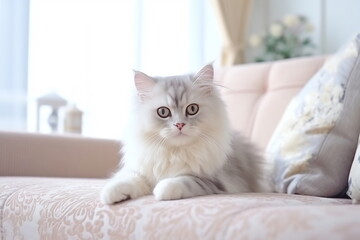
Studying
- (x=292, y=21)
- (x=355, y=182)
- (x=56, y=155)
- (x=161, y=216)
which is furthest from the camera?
(x=292, y=21)

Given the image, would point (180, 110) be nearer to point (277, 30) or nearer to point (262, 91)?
point (262, 91)

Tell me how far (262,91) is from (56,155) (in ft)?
3.17

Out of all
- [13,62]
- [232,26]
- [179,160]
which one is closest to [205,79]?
[179,160]

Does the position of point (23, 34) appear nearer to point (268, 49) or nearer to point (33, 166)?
point (33, 166)

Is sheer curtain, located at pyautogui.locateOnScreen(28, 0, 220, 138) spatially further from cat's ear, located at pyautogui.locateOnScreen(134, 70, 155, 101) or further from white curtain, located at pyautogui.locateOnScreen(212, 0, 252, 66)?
cat's ear, located at pyautogui.locateOnScreen(134, 70, 155, 101)

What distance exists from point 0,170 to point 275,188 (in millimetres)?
1011

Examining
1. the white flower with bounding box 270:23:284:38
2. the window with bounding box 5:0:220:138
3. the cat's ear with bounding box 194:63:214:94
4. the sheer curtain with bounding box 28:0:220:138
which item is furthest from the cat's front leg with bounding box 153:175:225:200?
the white flower with bounding box 270:23:284:38

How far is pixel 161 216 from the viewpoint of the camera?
86cm

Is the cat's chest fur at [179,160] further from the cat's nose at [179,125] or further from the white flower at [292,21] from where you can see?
the white flower at [292,21]

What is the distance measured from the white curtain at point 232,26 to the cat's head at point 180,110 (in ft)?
6.25

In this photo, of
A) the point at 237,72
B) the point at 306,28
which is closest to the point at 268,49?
the point at 306,28

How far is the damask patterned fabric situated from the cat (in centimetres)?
12

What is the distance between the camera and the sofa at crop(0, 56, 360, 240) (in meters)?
0.71

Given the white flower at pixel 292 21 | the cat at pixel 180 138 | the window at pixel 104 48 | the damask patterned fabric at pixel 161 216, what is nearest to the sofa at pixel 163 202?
the damask patterned fabric at pixel 161 216
